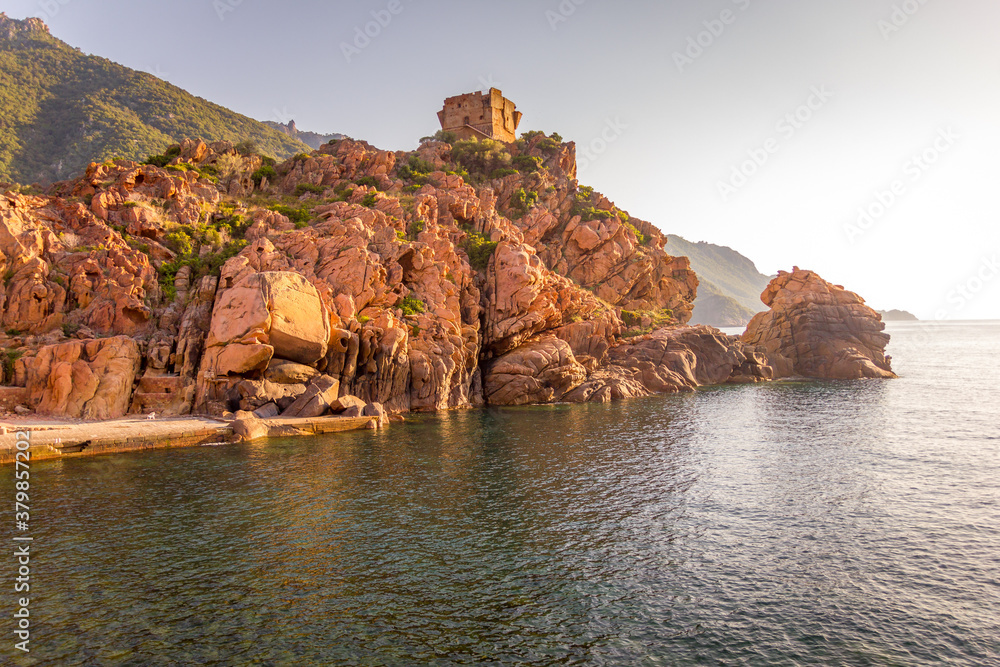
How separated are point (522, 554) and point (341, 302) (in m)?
35.4

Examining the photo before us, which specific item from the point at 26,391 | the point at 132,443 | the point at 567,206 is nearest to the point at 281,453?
the point at 132,443

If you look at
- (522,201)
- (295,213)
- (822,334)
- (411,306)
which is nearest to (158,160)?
(295,213)

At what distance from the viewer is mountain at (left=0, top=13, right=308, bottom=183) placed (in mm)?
91250

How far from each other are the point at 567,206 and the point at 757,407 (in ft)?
169

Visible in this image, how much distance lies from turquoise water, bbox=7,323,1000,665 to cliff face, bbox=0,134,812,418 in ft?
33.4

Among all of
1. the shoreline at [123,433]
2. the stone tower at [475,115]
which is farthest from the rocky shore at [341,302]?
the stone tower at [475,115]

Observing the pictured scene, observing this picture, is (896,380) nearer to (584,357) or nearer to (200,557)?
(584,357)

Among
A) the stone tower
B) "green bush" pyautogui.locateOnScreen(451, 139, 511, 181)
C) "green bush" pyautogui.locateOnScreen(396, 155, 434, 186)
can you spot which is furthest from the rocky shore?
the stone tower

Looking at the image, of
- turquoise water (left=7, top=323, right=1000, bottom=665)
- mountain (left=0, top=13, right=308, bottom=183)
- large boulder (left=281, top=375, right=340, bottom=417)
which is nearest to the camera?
turquoise water (left=7, top=323, right=1000, bottom=665)

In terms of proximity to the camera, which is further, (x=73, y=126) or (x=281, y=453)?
(x=73, y=126)

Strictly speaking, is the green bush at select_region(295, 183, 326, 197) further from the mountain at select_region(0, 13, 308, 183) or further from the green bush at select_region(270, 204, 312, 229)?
the mountain at select_region(0, 13, 308, 183)

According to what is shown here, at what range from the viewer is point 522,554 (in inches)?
747

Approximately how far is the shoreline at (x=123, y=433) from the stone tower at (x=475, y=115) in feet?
253

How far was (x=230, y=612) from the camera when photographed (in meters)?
14.9
